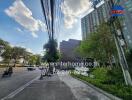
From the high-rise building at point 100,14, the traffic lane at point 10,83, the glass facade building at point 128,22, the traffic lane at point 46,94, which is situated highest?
the glass facade building at point 128,22

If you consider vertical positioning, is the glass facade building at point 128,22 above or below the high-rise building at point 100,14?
above

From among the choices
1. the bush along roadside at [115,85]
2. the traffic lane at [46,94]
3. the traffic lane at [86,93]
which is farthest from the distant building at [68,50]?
the traffic lane at [46,94]

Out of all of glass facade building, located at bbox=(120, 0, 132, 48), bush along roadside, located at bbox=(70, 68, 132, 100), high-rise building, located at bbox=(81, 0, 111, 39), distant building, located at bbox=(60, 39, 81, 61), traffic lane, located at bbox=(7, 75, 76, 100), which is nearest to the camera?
bush along roadside, located at bbox=(70, 68, 132, 100)

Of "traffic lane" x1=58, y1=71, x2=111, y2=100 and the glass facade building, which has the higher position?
the glass facade building

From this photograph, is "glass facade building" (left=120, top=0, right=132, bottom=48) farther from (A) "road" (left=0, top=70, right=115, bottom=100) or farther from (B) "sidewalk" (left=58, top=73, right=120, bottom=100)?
A: (B) "sidewalk" (left=58, top=73, right=120, bottom=100)

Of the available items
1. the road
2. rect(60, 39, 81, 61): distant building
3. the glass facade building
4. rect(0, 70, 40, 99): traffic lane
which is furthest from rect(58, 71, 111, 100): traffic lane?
rect(60, 39, 81, 61): distant building

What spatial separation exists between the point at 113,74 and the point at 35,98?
1043cm

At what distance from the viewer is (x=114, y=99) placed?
8.17m

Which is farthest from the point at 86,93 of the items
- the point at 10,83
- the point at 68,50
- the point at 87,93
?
the point at 68,50

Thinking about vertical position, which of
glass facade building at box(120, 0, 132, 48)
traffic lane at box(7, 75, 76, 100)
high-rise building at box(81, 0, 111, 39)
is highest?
glass facade building at box(120, 0, 132, 48)

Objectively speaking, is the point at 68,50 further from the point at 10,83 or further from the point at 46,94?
the point at 46,94

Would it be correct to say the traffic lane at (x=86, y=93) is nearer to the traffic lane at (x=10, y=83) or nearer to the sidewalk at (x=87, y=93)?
the sidewalk at (x=87, y=93)

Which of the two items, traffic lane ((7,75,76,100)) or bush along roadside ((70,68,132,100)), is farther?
traffic lane ((7,75,76,100))

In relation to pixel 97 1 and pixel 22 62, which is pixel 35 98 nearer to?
pixel 97 1
